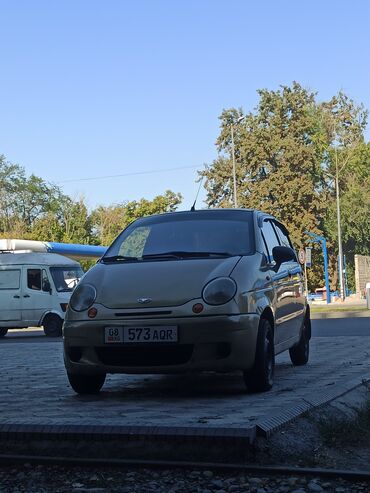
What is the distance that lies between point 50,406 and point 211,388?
1.59 meters

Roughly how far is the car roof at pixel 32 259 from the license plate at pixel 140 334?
1773 cm

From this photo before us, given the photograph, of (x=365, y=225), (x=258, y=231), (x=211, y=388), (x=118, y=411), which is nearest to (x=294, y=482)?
(x=118, y=411)

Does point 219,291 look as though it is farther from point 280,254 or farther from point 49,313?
point 49,313

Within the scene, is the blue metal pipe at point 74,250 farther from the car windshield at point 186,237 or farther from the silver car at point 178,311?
the silver car at point 178,311

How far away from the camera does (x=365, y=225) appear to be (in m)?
74.9

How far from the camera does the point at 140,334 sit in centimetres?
652

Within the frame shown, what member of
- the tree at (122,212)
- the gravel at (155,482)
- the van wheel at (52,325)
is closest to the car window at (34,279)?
the van wheel at (52,325)

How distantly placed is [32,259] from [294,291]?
1608 cm

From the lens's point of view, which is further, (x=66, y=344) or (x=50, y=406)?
(x=66, y=344)

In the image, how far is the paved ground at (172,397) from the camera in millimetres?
5559

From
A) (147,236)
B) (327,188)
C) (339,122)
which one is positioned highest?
(339,122)

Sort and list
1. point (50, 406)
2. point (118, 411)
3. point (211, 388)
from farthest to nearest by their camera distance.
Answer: point (211, 388), point (50, 406), point (118, 411)

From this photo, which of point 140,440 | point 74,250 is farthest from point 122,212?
point 140,440

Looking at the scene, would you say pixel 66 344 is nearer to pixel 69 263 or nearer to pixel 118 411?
pixel 118 411
